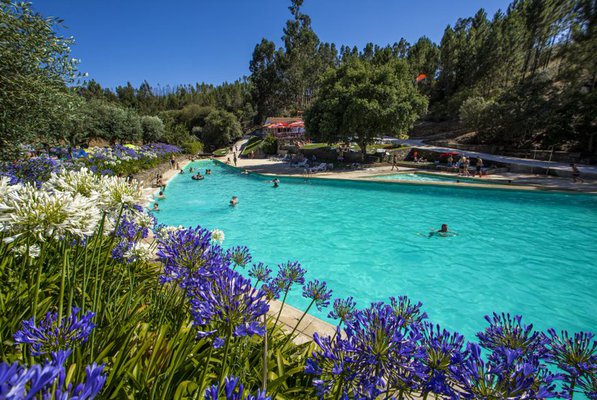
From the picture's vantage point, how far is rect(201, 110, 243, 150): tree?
62938mm

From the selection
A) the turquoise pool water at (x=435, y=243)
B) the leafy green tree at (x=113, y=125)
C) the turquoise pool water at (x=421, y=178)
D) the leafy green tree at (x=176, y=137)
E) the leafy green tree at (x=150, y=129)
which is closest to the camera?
the turquoise pool water at (x=435, y=243)

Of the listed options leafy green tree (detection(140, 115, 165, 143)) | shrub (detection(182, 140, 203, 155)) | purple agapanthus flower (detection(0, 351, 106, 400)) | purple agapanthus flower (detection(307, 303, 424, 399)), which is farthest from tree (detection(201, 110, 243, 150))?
purple agapanthus flower (detection(0, 351, 106, 400))

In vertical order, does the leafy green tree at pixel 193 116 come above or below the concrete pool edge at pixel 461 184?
above

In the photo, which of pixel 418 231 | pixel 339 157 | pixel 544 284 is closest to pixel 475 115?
pixel 339 157

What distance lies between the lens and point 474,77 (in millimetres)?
56531

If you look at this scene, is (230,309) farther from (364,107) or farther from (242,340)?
(364,107)

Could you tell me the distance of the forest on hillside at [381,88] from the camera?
659cm

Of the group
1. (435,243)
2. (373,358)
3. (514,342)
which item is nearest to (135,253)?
(373,358)

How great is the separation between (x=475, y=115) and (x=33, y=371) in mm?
47459

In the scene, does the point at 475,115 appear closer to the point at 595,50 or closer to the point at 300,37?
the point at 595,50

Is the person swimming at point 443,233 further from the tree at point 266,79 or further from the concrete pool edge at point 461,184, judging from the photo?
the tree at point 266,79

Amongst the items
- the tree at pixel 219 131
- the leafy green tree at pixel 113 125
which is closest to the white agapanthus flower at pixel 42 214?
the leafy green tree at pixel 113 125

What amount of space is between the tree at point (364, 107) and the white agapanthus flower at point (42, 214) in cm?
2756

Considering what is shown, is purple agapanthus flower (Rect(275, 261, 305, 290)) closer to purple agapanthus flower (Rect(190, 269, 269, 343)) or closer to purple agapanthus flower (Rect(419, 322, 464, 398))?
purple agapanthus flower (Rect(190, 269, 269, 343))
